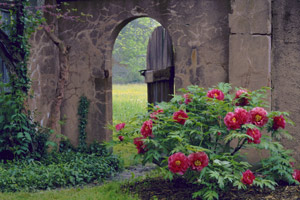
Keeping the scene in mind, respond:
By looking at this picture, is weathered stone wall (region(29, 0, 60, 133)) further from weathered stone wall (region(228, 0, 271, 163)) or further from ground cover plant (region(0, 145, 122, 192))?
weathered stone wall (region(228, 0, 271, 163))

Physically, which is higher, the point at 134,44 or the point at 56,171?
the point at 134,44

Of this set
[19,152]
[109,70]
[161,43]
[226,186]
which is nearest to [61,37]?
[109,70]

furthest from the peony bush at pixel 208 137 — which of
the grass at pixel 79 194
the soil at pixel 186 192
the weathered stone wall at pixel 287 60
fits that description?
the weathered stone wall at pixel 287 60

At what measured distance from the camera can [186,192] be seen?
423 cm

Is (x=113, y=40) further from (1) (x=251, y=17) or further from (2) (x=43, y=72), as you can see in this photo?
(1) (x=251, y=17)

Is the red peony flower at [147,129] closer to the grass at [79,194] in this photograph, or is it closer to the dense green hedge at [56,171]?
the grass at [79,194]

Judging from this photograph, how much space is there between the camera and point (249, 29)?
19.0 feet

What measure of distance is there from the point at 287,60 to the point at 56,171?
3673 mm

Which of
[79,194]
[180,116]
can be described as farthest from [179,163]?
[79,194]

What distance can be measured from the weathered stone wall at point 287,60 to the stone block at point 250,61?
0.18 meters

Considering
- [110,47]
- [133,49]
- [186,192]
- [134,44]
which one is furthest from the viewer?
[133,49]

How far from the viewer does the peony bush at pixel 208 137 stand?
151 inches

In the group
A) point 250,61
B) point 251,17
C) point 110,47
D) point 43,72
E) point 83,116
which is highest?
point 251,17

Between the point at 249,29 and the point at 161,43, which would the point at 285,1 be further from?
the point at 161,43
